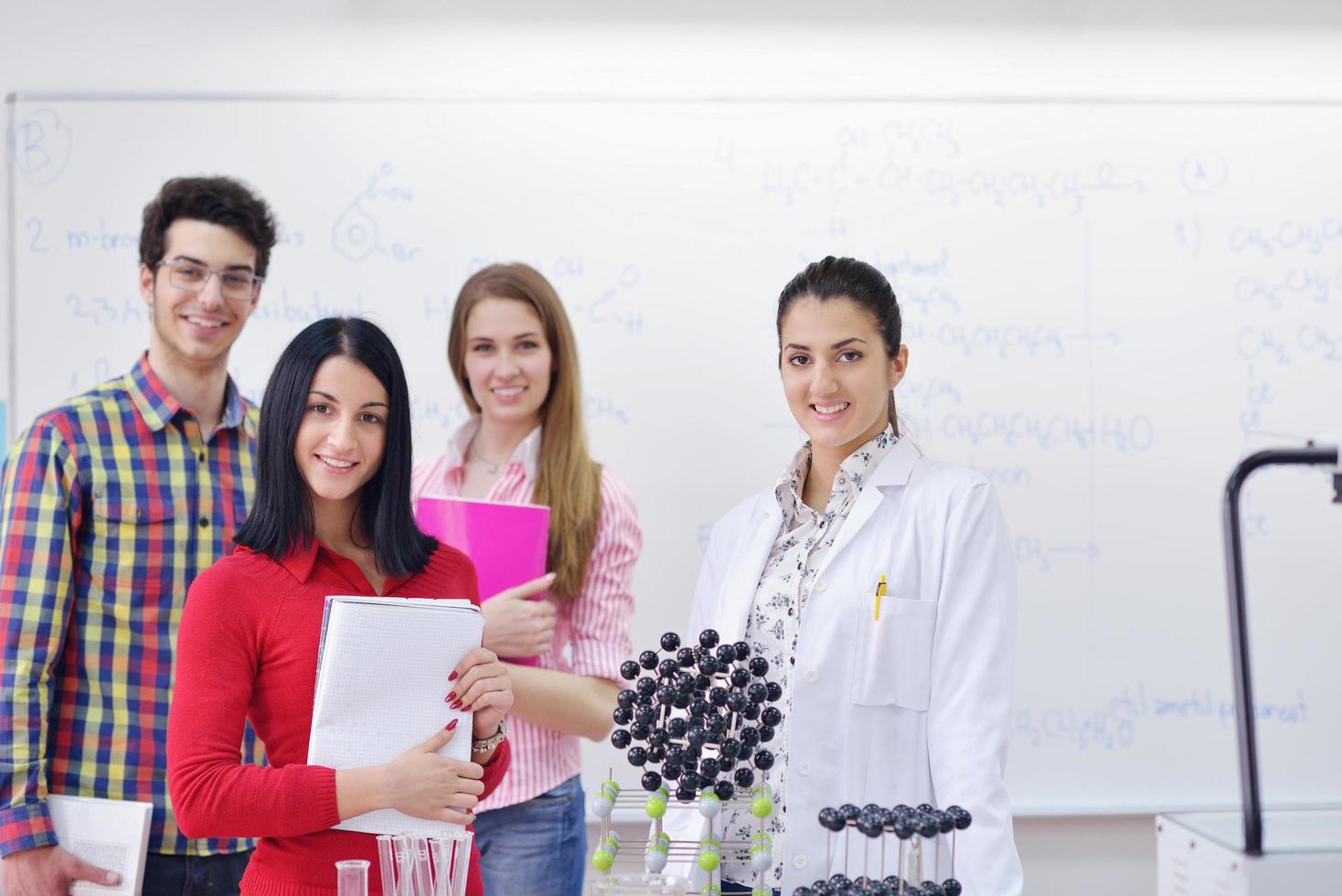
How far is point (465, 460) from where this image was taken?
87.3 inches

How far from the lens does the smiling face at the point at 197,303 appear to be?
2000 millimetres

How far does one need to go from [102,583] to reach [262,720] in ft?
2.21

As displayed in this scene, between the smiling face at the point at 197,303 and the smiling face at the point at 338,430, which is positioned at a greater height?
the smiling face at the point at 197,303

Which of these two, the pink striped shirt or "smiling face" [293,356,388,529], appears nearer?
"smiling face" [293,356,388,529]

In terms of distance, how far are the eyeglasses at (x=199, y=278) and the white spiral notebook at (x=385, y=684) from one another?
98cm

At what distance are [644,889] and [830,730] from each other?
0.57 m

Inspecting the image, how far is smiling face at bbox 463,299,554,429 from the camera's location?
2.11 metres

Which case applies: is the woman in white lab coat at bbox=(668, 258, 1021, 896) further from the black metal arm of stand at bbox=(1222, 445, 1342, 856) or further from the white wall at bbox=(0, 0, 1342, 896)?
the white wall at bbox=(0, 0, 1342, 896)

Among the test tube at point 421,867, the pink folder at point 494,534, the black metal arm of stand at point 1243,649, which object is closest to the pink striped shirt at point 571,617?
the pink folder at point 494,534

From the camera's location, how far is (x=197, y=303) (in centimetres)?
201

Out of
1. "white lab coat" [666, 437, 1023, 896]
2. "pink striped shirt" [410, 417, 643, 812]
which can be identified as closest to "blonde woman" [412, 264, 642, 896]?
"pink striped shirt" [410, 417, 643, 812]

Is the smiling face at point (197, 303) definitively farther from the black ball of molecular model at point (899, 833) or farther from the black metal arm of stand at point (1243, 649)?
the black metal arm of stand at point (1243, 649)

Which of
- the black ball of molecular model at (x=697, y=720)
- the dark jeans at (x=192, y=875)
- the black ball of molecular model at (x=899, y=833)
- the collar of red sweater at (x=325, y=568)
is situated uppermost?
the collar of red sweater at (x=325, y=568)

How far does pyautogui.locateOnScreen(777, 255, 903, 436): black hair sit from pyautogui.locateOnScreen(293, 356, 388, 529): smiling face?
2.19 ft
